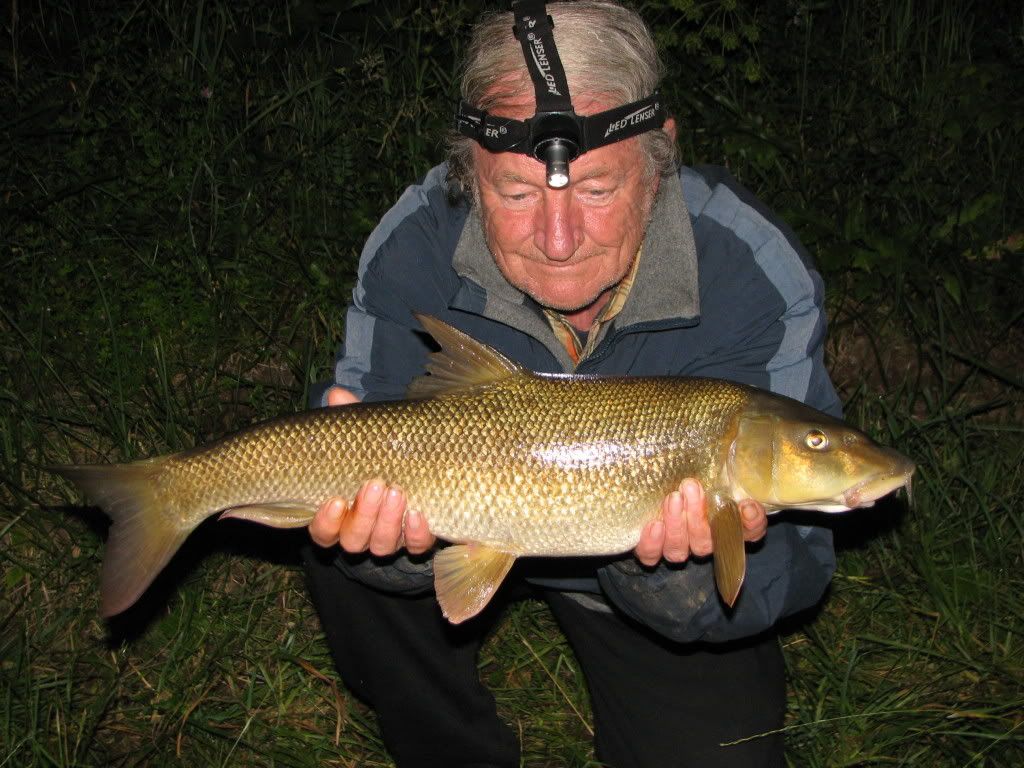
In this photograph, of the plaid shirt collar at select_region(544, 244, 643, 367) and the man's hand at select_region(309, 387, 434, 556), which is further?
the plaid shirt collar at select_region(544, 244, 643, 367)

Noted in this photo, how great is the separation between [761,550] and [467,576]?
727 millimetres

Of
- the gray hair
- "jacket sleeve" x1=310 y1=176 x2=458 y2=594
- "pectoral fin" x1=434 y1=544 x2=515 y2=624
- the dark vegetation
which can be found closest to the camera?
"pectoral fin" x1=434 y1=544 x2=515 y2=624

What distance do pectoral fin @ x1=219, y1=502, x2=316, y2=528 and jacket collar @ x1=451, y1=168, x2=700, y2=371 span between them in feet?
2.17

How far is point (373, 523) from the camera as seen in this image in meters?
2.20

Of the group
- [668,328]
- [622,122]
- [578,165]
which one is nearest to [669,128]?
[622,122]

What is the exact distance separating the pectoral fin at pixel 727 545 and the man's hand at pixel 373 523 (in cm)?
60

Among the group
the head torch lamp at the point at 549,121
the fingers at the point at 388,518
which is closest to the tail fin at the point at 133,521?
the fingers at the point at 388,518

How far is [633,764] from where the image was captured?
2.72 m

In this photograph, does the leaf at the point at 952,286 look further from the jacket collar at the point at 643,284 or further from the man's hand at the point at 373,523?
the man's hand at the point at 373,523

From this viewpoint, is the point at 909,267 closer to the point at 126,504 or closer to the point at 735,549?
the point at 735,549

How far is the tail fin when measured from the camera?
2.18 metres

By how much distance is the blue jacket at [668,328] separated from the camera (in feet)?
7.99

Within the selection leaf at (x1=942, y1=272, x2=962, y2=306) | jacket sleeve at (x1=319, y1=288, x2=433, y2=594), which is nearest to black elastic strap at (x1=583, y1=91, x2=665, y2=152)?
jacket sleeve at (x1=319, y1=288, x2=433, y2=594)

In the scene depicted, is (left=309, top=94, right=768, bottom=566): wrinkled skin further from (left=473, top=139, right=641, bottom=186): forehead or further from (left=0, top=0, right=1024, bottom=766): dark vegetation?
(left=0, top=0, right=1024, bottom=766): dark vegetation
